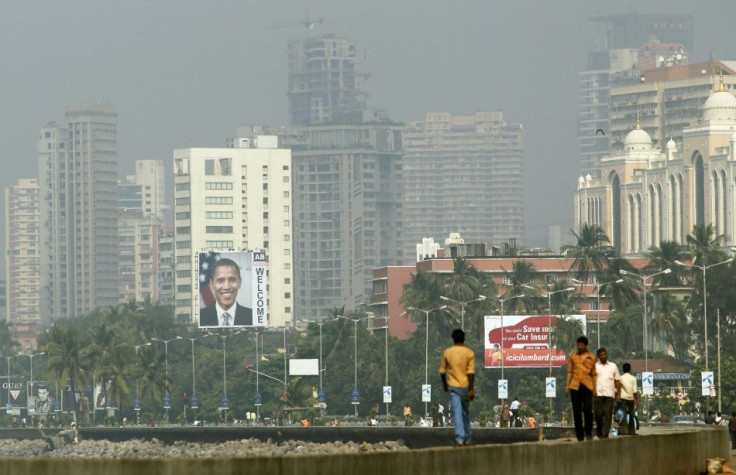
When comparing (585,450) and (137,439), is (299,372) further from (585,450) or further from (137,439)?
(585,450)

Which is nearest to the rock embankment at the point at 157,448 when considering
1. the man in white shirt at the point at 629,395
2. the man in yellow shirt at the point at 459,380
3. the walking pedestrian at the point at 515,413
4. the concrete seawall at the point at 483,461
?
the walking pedestrian at the point at 515,413

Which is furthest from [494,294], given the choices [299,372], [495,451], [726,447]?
[495,451]

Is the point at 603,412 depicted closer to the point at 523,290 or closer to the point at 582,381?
the point at 582,381

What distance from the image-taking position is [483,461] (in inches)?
953

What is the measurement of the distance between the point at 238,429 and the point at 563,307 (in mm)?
37469

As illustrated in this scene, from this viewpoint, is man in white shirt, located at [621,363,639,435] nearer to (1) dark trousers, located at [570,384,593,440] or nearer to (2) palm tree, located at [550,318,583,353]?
(1) dark trousers, located at [570,384,593,440]

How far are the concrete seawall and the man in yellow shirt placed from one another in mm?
1337

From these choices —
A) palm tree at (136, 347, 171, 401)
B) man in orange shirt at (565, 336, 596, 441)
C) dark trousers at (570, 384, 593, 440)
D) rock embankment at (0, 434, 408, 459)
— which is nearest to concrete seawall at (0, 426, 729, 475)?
dark trousers at (570, 384, 593, 440)

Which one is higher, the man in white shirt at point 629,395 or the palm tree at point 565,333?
the man in white shirt at point 629,395

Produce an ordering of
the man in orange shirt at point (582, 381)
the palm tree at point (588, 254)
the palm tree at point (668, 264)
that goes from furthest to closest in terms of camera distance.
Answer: the palm tree at point (588, 254) → the palm tree at point (668, 264) → the man in orange shirt at point (582, 381)

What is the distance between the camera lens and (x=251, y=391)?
197375 mm

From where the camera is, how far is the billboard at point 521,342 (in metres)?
156

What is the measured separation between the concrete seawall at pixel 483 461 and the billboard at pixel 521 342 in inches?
4644

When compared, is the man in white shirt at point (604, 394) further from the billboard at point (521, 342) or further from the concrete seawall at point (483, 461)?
the billboard at point (521, 342)
